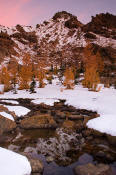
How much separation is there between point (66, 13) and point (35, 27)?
41.1 meters

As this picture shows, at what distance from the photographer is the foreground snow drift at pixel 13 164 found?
840 cm

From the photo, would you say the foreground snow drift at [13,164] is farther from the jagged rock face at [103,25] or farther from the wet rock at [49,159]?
the jagged rock face at [103,25]

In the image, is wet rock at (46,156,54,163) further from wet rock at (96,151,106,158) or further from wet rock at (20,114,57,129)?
wet rock at (20,114,57,129)

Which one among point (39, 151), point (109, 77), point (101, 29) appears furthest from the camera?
point (101, 29)

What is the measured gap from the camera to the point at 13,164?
29.2 feet

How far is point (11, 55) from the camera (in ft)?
329

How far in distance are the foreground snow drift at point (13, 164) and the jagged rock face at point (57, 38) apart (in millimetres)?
82017

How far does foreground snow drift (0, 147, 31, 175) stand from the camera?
8.40 m

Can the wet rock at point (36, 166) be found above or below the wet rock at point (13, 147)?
above

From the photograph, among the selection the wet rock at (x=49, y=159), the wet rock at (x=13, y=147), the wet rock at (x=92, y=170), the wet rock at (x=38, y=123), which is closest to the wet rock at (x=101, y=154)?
the wet rock at (x=92, y=170)

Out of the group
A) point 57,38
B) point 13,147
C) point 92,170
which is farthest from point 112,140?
point 57,38

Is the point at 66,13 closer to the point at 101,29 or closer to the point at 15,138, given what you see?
the point at 101,29

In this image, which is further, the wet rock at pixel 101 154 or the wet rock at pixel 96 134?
the wet rock at pixel 96 134

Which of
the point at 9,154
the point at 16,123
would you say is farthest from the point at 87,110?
the point at 9,154
